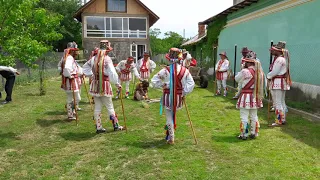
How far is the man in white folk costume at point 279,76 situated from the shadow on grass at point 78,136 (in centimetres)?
441

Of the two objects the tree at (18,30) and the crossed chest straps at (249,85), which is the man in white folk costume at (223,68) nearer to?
the crossed chest straps at (249,85)

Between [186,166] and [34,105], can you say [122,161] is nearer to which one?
[186,166]

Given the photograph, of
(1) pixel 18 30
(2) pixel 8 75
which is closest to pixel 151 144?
(2) pixel 8 75

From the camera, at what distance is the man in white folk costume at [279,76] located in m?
7.56

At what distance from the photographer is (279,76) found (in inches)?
303

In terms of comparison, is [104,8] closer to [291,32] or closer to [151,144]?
[291,32]

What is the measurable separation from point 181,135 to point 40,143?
290 cm

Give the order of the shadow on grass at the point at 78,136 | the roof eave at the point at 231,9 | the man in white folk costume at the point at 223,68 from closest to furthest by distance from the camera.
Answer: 1. the shadow on grass at the point at 78,136
2. the man in white folk costume at the point at 223,68
3. the roof eave at the point at 231,9

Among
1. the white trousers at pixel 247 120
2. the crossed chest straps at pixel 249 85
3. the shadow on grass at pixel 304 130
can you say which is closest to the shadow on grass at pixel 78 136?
the white trousers at pixel 247 120

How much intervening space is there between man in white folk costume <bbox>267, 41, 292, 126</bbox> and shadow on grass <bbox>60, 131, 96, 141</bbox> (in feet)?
14.5

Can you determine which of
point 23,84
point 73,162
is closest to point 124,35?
point 23,84

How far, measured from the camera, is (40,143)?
6.43 m

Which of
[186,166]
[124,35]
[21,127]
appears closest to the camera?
[186,166]

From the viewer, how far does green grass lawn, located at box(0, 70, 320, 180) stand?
4.91 meters
